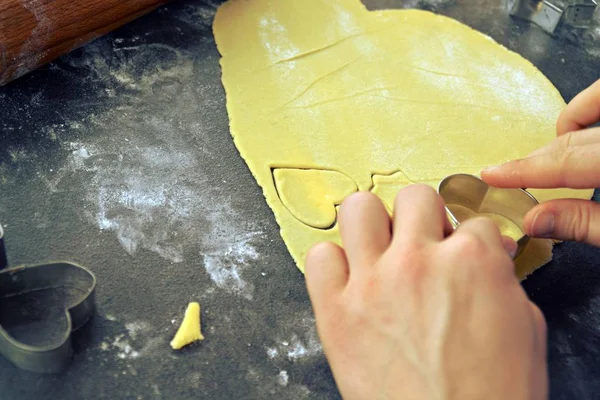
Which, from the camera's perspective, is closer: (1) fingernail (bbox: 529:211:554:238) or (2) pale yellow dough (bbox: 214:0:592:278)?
(1) fingernail (bbox: 529:211:554:238)

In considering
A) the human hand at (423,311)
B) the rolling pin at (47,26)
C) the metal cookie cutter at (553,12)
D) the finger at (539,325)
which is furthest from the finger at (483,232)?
the metal cookie cutter at (553,12)

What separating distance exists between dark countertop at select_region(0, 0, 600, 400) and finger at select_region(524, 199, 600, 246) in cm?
17

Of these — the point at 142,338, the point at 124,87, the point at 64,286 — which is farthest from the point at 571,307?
the point at 124,87

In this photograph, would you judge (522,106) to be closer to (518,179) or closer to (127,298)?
(518,179)

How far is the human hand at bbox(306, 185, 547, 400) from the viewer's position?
84cm

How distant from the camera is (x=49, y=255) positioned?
1.37 metres

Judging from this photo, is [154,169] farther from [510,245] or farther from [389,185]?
[510,245]

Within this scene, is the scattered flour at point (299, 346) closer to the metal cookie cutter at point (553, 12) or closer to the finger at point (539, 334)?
the finger at point (539, 334)

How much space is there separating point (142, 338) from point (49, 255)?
0.30 metres

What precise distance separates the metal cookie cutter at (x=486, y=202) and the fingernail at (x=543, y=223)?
0.13 m

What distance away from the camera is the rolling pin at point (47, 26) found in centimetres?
158

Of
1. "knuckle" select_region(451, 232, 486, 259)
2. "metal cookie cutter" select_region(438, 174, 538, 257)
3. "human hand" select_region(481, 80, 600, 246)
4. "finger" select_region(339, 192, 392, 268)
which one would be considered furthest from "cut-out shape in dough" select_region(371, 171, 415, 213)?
"knuckle" select_region(451, 232, 486, 259)

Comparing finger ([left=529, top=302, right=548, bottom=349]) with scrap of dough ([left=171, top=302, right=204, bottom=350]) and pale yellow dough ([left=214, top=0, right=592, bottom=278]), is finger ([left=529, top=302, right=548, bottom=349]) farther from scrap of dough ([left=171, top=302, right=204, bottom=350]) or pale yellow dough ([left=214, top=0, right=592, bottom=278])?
scrap of dough ([left=171, top=302, right=204, bottom=350])

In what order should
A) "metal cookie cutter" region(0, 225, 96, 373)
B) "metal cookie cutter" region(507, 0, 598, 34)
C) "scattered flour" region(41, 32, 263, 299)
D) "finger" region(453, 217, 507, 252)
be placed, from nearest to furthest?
"finger" region(453, 217, 507, 252) < "metal cookie cutter" region(0, 225, 96, 373) < "scattered flour" region(41, 32, 263, 299) < "metal cookie cutter" region(507, 0, 598, 34)
